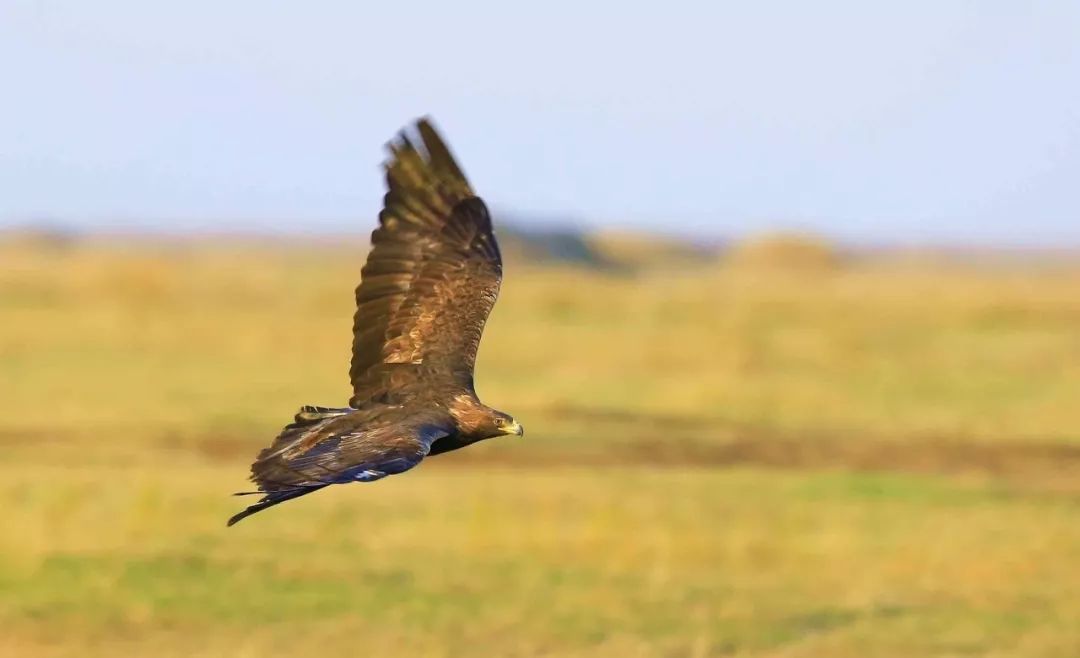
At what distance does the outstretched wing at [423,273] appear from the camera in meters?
10.6

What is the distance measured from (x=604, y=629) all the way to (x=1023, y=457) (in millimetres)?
11204

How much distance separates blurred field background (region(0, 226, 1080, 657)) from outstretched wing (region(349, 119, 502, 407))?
324 centimetres

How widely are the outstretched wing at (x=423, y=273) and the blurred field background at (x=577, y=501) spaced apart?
3.24 m

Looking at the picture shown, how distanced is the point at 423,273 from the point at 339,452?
6.38 ft

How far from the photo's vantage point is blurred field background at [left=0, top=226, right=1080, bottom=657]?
1404 centimetres

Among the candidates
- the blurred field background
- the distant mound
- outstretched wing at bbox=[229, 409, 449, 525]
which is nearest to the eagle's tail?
outstretched wing at bbox=[229, 409, 449, 525]

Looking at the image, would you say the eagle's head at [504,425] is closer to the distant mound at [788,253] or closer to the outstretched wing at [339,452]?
the outstretched wing at [339,452]

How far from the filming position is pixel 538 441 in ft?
78.5

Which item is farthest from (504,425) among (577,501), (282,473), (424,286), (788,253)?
(788,253)

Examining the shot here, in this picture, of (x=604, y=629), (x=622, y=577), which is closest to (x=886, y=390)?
(x=622, y=577)

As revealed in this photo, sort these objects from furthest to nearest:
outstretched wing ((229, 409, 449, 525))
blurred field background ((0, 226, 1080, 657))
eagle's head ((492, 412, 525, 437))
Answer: blurred field background ((0, 226, 1080, 657)) < eagle's head ((492, 412, 525, 437)) < outstretched wing ((229, 409, 449, 525))

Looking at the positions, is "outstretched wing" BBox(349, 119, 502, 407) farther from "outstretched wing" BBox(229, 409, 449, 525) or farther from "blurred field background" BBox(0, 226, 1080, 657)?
"blurred field background" BBox(0, 226, 1080, 657)

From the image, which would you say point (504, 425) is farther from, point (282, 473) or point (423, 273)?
point (282, 473)

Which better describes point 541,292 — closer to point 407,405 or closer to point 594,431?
point 594,431
